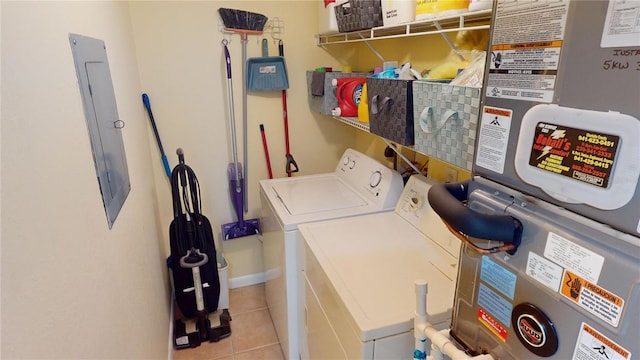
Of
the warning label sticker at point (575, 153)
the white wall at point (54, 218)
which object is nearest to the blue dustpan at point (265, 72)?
the white wall at point (54, 218)

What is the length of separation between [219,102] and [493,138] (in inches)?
83.3

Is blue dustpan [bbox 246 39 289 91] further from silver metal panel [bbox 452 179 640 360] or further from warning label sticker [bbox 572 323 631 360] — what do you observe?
warning label sticker [bbox 572 323 631 360]

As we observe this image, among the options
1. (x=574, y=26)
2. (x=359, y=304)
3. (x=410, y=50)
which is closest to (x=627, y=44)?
(x=574, y=26)

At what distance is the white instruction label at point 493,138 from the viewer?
1.84 feet

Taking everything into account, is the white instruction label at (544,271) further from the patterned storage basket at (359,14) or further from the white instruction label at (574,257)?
the patterned storage basket at (359,14)

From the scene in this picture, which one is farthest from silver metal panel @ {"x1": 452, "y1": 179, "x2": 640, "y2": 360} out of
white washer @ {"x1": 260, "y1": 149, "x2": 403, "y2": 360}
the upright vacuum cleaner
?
the upright vacuum cleaner

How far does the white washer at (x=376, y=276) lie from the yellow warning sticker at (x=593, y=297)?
2.21 feet

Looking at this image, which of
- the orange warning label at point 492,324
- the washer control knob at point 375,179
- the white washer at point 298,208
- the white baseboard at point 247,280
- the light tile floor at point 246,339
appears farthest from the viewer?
the white baseboard at point 247,280

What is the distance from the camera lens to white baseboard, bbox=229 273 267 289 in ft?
9.23

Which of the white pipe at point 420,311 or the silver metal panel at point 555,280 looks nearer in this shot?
the silver metal panel at point 555,280

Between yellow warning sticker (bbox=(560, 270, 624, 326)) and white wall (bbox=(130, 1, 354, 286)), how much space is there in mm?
2242

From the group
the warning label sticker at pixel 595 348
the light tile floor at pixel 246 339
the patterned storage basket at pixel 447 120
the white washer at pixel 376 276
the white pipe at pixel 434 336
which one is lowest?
the light tile floor at pixel 246 339

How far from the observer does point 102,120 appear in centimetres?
122

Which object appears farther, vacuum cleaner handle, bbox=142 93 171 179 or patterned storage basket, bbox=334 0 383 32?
vacuum cleaner handle, bbox=142 93 171 179
